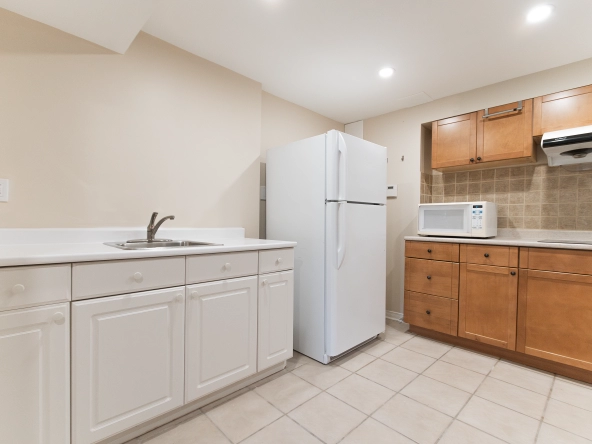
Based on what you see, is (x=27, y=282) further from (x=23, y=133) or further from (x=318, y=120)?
(x=318, y=120)

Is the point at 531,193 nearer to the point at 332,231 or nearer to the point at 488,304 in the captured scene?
the point at 488,304

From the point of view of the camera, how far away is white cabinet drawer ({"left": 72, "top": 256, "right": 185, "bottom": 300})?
46.2 inches

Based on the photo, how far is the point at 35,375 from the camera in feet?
3.54

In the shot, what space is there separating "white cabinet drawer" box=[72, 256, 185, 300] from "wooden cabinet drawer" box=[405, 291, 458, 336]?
213 cm

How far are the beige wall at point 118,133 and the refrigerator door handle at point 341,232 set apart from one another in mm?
850

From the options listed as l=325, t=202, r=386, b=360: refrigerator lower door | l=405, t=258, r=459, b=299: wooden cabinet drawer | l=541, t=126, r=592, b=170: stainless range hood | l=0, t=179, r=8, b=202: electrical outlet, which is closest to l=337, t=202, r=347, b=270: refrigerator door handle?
l=325, t=202, r=386, b=360: refrigerator lower door

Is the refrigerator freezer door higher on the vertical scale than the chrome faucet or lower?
higher

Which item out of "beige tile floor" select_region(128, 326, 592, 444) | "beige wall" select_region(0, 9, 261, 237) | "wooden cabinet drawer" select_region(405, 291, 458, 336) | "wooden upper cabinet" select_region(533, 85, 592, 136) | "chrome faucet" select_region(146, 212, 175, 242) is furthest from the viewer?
"wooden cabinet drawer" select_region(405, 291, 458, 336)

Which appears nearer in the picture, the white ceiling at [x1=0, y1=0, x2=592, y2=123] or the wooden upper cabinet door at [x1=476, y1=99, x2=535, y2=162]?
the white ceiling at [x1=0, y1=0, x2=592, y2=123]

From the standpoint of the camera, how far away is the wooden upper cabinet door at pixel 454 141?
105 inches

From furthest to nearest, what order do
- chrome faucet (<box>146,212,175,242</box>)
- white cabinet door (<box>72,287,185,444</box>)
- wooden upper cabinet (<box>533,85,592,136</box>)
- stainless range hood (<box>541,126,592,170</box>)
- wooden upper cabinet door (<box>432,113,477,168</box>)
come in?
wooden upper cabinet door (<box>432,113,477,168</box>) < wooden upper cabinet (<box>533,85,592,136</box>) < stainless range hood (<box>541,126,592,170</box>) < chrome faucet (<box>146,212,175,242</box>) < white cabinet door (<box>72,287,185,444</box>)

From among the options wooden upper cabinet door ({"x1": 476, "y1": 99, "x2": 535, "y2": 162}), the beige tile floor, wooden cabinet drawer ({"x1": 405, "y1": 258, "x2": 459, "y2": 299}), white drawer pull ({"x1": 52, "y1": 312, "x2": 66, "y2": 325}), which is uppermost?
wooden upper cabinet door ({"x1": 476, "y1": 99, "x2": 535, "y2": 162})

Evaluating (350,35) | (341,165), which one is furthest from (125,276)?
(350,35)

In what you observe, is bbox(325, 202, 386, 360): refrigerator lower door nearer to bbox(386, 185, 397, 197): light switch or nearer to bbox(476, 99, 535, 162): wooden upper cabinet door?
bbox(386, 185, 397, 197): light switch
